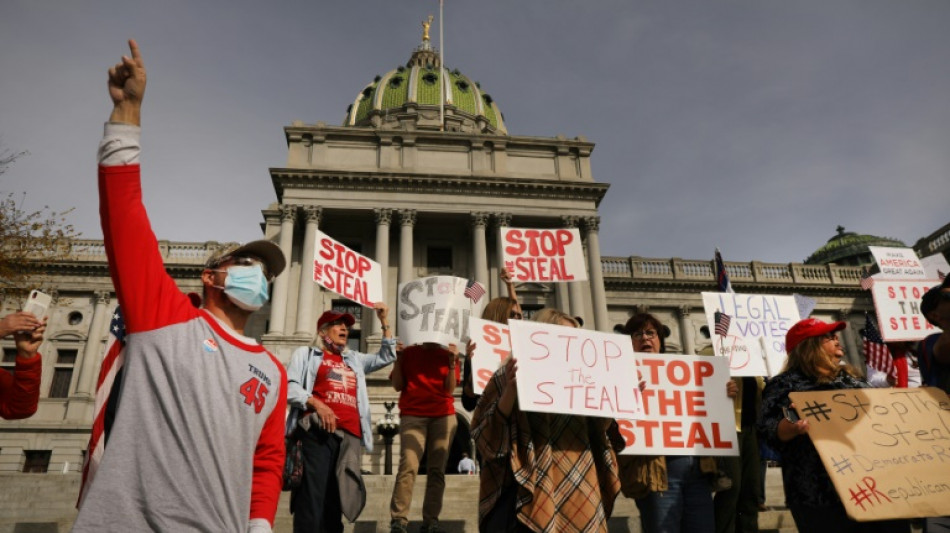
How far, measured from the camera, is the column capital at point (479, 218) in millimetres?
29483

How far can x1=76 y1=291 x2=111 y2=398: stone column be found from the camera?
3069 cm

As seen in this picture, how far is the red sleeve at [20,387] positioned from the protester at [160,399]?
1959 mm

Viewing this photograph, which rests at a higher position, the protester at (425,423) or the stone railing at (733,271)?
the stone railing at (733,271)

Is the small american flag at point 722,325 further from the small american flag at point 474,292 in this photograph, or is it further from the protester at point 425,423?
the protester at point 425,423

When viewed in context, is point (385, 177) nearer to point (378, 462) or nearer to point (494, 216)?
point (494, 216)

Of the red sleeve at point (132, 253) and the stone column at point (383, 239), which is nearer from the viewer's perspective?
the red sleeve at point (132, 253)

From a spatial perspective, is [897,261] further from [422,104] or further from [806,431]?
[422,104]

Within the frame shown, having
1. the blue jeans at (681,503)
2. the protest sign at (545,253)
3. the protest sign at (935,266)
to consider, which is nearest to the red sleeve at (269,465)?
the blue jeans at (681,503)

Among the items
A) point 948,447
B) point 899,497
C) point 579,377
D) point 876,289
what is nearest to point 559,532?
point 579,377

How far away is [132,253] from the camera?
2.19 m

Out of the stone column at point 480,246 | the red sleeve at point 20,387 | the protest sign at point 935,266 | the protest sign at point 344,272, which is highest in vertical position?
the stone column at point 480,246

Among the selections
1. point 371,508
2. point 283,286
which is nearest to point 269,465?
point 371,508

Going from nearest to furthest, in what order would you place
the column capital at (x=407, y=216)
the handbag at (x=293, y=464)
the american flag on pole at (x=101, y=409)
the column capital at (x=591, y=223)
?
the american flag on pole at (x=101, y=409), the handbag at (x=293, y=464), the column capital at (x=407, y=216), the column capital at (x=591, y=223)

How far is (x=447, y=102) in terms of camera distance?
56.2 metres
